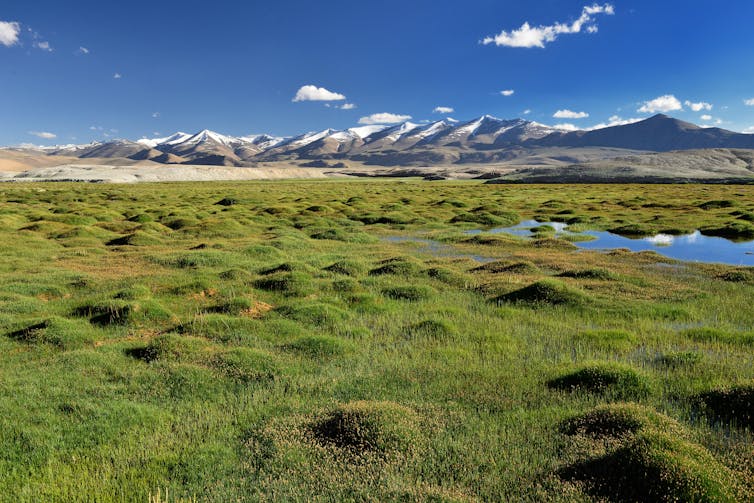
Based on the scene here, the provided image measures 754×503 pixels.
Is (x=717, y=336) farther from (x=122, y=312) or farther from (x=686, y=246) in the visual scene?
(x=686, y=246)

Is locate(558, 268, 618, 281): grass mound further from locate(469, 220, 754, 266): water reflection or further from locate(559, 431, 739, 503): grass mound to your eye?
locate(559, 431, 739, 503): grass mound

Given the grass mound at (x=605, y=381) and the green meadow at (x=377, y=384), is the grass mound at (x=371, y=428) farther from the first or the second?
the grass mound at (x=605, y=381)

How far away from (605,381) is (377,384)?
610 centimetres

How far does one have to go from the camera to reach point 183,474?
328 inches

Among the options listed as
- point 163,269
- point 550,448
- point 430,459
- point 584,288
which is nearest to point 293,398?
point 430,459

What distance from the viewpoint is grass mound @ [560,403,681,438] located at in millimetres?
9156

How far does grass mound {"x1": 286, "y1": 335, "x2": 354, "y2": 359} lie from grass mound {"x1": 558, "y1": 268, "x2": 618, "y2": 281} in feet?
52.7

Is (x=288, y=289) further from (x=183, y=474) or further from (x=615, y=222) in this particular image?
(x=615, y=222)

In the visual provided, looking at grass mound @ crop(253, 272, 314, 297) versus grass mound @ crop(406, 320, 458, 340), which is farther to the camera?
grass mound @ crop(253, 272, 314, 297)

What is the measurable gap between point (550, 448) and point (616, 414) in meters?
1.85

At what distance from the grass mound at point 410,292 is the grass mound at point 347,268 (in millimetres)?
4307

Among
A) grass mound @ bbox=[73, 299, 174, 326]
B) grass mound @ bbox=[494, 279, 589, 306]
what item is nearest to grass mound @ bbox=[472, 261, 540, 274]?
grass mound @ bbox=[494, 279, 589, 306]

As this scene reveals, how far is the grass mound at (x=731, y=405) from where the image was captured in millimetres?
9711

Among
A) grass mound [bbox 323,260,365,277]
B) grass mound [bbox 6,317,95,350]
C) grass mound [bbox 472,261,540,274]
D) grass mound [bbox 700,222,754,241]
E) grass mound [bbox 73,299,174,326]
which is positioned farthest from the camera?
grass mound [bbox 700,222,754,241]
